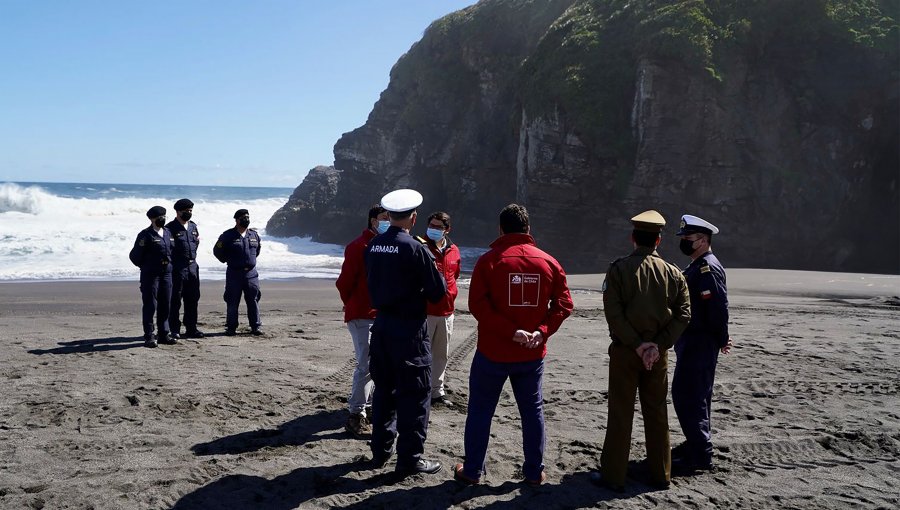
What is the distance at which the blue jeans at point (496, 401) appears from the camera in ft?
15.5

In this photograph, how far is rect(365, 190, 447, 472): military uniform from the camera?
4883 mm

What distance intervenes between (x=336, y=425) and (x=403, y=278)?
2.15m

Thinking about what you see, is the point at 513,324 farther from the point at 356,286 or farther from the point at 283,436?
the point at 283,436

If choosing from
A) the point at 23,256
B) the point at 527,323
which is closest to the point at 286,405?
the point at 527,323

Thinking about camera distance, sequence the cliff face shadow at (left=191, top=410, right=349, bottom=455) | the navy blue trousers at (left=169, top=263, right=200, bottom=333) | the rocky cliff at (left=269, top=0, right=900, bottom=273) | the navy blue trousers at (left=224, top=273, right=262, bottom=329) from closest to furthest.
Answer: the cliff face shadow at (left=191, top=410, right=349, bottom=455) → the navy blue trousers at (left=169, top=263, right=200, bottom=333) → the navy blue trousers at (left=224, top=273, right=262, bottom=329) → the rocky cliff at (left=269, top=0, right=900, bottom=273)

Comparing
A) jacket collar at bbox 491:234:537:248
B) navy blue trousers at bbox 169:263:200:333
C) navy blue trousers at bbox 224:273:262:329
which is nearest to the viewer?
jacket collar at bbox 491:234:537:248

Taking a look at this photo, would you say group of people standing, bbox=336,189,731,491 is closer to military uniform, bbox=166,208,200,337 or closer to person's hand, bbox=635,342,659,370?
person's hand, bbox=635,342,659,370

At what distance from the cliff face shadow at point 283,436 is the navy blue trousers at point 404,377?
1203mm

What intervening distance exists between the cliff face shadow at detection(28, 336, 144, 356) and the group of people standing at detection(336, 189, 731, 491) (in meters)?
5.93

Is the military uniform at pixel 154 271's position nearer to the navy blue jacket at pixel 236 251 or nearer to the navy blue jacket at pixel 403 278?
the navy blue jacket at pixel 236 251

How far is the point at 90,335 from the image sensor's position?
1053 centimetres

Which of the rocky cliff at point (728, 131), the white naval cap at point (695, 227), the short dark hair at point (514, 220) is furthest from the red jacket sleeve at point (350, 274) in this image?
the rocky cliff at point (728, 131)

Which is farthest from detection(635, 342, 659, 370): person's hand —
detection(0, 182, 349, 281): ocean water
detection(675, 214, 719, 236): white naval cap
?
detection(0, 182, 349, 281): ocean water

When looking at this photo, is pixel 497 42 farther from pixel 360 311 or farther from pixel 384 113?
pixel 360 311
